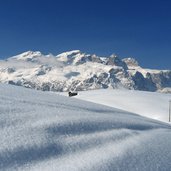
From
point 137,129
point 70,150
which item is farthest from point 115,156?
point 137,129

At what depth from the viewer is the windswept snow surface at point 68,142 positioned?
6.11 feet

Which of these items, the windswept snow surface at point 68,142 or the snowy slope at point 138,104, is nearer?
the windswept snow surface at point 68,142

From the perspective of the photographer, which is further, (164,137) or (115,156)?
(164,137)

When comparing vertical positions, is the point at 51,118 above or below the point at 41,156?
above

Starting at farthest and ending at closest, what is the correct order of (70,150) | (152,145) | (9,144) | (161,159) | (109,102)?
1. (109,102)
2. (152,145)
3. (161,159)
4. (70,150)
5. (9,144)

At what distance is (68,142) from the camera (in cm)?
212

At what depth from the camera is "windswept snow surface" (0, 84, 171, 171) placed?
1861 mm

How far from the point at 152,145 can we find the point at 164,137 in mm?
419

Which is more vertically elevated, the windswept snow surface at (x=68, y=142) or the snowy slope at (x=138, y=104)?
the windswept snow surface at (x=68, y=142)

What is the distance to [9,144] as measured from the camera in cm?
184

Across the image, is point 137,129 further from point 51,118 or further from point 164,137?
point 51,118

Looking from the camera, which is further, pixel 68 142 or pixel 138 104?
pixel 138 104

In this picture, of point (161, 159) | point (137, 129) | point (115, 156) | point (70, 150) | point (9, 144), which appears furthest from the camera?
point (137, 129)

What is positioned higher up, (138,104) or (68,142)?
(68,142)
